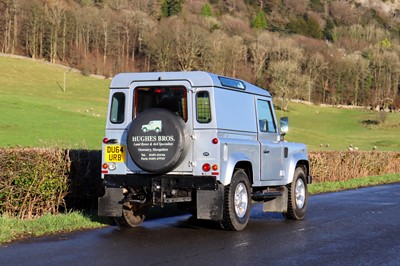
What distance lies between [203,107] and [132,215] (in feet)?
8.27

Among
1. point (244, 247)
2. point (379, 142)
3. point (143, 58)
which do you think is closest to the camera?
point (244, 247)

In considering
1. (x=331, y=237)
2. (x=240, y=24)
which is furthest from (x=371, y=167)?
(x=240, y=24)

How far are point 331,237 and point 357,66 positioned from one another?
13455 centimetres

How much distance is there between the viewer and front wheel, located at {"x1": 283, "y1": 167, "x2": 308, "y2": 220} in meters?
12.7

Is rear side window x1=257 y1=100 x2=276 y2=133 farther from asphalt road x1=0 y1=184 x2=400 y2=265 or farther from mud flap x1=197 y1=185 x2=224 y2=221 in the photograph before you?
mud flap x1=197 y1=185 x2=224 y2=221

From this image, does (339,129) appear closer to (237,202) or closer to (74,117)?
(74,117)

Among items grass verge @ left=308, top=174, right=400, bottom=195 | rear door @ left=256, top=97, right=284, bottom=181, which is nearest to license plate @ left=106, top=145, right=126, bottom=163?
rear door @ left=256, top=97, right=284, bottom=181

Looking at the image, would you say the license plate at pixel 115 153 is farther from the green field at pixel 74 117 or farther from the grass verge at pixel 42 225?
the green field at pixel 74 117

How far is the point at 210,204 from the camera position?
33.2 feet

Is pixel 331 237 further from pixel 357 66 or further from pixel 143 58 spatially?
pixel 357 66

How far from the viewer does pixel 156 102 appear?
10.8 meters

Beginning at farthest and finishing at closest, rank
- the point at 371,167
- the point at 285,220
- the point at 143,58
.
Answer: the point at 143,58 → the point at 371,167 → the point at 285,220

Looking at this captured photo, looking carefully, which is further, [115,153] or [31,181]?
[31,181]

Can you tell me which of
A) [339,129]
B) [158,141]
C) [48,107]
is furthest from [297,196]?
[339,129]
